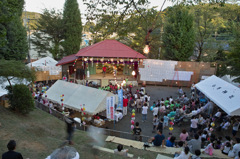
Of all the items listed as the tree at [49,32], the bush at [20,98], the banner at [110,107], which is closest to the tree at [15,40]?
the tree at [49,32]

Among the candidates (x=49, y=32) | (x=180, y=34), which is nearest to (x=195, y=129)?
(x=180, y=34)

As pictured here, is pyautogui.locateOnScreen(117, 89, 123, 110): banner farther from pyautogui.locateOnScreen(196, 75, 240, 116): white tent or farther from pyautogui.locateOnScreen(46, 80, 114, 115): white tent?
pyautogui.locateOnScreen(196, 75, 240, 116): white tent

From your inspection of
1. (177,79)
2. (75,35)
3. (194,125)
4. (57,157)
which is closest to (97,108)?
(194,125)

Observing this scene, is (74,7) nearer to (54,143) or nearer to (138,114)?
(138,114)

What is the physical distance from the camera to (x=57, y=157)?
330 cm

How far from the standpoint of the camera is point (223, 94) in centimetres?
1051

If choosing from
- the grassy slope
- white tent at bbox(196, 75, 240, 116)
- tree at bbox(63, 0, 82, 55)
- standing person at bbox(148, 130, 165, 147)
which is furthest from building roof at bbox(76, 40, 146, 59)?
standing person at bbox(148, 130, 165, 147)

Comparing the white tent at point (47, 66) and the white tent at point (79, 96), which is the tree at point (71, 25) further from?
the white tent at point (79, 96)

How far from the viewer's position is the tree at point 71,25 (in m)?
26.7

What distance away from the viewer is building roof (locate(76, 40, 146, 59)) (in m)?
18.8

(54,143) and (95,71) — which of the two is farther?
(95,71)

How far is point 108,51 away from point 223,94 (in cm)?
1246

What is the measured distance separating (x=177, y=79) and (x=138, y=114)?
923cm

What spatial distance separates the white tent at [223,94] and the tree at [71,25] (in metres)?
20.6
